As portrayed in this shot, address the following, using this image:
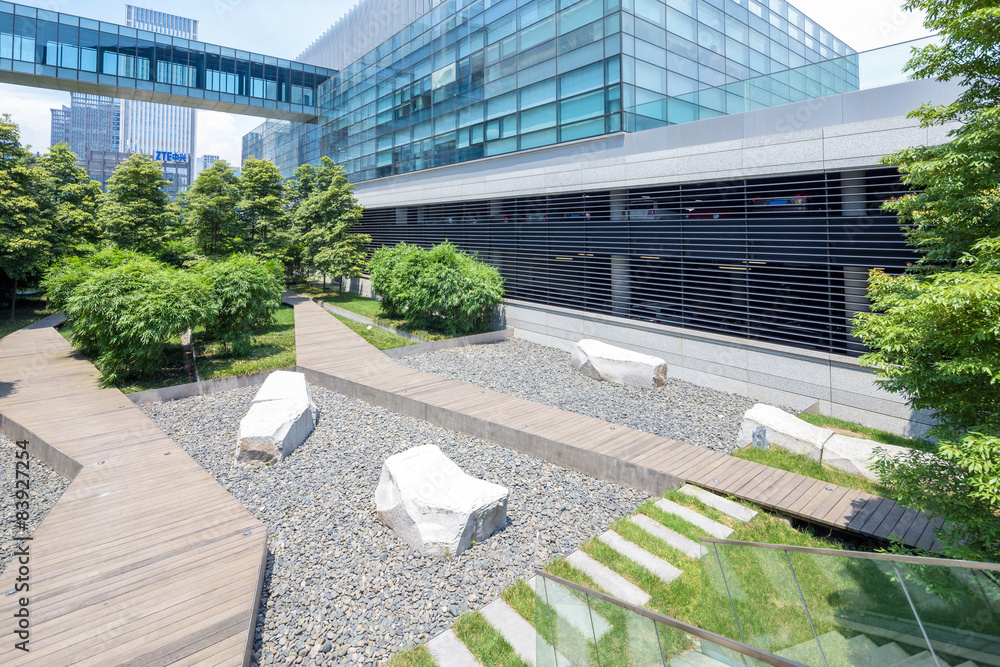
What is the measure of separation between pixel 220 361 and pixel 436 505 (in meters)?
10.4

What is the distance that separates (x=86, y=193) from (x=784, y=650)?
3399 cm

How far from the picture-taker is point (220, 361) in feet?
44.6

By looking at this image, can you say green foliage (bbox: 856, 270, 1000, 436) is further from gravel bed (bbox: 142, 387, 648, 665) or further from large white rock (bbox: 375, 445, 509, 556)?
large white rock (bbox: 375, 445, 509, 556)

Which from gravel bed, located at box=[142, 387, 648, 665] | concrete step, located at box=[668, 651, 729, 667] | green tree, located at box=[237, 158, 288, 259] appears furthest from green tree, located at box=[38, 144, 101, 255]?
concrete step, located at box=[668, 651, 729, 667]

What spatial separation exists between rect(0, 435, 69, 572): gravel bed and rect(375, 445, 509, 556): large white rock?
4.48 m

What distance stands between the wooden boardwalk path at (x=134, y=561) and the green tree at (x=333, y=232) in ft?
51.8

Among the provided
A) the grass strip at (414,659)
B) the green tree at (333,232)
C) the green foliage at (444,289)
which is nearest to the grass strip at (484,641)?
the grass strip at (414,659)

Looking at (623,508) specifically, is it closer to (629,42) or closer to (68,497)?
(68,497)

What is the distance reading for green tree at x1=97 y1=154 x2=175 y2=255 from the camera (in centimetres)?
2223

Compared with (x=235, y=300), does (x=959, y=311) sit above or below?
below

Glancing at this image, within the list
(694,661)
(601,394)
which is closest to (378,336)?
(601,394)

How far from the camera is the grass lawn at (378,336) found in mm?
15634

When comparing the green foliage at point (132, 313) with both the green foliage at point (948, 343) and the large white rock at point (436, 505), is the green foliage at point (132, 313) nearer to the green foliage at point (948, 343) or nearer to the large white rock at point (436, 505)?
the large white rock at point (436, 505)

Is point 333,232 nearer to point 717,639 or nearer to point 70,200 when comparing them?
point 70,200
